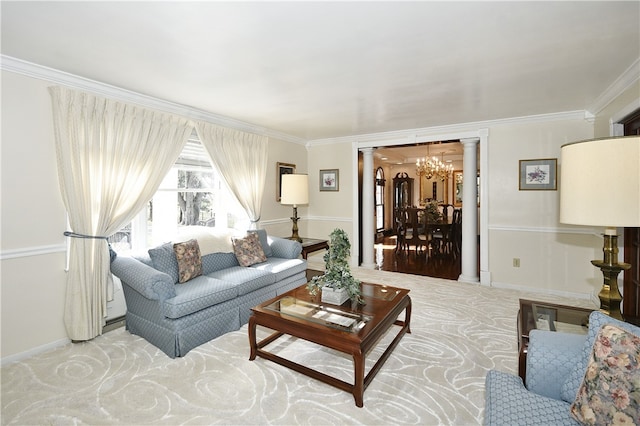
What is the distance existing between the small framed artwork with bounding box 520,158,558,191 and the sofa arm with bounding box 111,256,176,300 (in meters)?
4.52

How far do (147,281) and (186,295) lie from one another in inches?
13.1

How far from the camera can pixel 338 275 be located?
265 cm

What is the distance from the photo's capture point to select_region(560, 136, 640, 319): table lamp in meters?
1.40

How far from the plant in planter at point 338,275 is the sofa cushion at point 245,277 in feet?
2.54

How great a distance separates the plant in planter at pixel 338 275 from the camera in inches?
104

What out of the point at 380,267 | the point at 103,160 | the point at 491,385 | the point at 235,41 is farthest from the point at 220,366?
the point at 380,267

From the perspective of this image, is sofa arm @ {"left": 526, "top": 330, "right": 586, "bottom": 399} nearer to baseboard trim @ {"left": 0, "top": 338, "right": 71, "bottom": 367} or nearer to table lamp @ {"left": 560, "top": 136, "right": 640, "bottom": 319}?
table lamp @ {"left": 560, "top": 136, "right": 640, "bottom": 319}

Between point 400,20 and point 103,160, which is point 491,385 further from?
point 103,160

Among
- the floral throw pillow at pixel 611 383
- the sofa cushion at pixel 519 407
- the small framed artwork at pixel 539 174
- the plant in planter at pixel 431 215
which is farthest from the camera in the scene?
the plant in planter at pixel 431 215

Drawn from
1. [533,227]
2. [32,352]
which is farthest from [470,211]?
[32,352]

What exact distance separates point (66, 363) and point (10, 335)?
51 centimetres

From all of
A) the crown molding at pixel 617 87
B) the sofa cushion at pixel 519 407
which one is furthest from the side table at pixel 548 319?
the crown molding at pixel 617 87

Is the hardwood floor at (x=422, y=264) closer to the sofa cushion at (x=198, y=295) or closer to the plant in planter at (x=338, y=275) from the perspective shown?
the plant in planter at (x=338, y=275)

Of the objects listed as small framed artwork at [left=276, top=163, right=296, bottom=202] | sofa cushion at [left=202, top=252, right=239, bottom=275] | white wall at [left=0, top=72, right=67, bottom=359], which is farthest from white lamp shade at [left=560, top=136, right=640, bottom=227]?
small framed artwork at [left=276, top=163, right=296, bottom=202]
